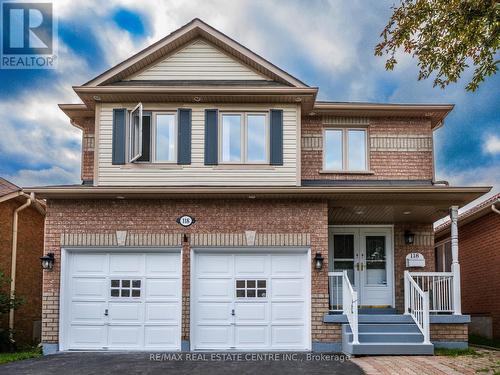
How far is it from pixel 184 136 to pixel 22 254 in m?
6.57

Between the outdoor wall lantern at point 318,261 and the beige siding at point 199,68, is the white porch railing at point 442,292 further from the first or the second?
the beige siding at point 199,68

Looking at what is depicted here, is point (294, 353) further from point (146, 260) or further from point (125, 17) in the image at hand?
point (125, 17)

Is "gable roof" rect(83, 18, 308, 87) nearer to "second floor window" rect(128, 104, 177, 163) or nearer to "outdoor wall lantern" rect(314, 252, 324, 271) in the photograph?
"second floor window" rect(128, 104, 177, 163)

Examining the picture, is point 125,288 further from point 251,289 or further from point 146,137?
point 146,137

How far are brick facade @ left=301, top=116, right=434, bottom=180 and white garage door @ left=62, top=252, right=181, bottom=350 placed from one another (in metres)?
4.29

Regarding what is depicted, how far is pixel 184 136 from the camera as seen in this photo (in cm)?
1327

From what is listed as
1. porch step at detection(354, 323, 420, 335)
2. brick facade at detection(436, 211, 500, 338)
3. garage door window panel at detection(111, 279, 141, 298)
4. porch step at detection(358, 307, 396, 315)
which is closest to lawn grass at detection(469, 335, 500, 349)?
brick facade at detection(436, 211, 500, 338)

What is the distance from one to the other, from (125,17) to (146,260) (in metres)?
10.8

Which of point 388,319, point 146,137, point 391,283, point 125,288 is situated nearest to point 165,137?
point 146,137

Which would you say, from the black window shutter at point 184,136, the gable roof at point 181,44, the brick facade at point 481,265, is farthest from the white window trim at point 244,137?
the brick facade at point 481,265

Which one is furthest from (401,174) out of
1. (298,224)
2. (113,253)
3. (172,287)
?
(113,253)

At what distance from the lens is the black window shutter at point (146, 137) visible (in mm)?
13281

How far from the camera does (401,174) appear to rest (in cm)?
1445

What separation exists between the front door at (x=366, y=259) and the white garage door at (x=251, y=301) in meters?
2.21
